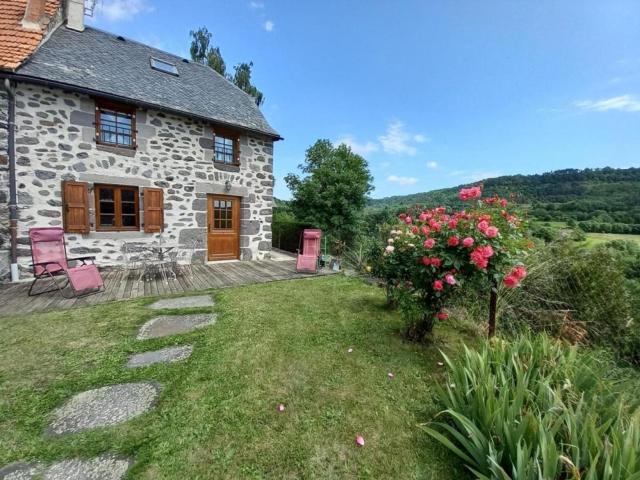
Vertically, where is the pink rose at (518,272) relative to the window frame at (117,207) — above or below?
below

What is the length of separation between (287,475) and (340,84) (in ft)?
45.9

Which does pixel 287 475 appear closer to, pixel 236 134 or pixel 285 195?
pixel 236 134

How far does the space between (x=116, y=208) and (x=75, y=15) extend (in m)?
5.63

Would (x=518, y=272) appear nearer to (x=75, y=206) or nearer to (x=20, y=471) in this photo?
(x=20, y=471)

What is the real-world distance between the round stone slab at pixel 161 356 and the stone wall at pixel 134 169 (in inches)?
189

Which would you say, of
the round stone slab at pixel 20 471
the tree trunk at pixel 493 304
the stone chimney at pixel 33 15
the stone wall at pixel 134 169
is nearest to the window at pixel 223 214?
the stone wall at pixel 134 169

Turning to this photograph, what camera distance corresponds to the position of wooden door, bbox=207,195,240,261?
8156 mm

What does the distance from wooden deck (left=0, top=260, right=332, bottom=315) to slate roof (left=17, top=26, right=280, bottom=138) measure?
4121mm

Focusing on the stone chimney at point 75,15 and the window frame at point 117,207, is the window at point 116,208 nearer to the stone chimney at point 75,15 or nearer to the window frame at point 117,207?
the window frame at point 117,207

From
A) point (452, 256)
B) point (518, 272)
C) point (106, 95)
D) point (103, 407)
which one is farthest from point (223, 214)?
point (518, 272)

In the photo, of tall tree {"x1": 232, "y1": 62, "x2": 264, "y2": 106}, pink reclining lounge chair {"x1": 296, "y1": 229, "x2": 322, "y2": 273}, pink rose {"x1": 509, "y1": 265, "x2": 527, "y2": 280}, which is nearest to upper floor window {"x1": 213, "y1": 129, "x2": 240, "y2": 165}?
pink reclining lounge chair {"x1": 296, "y1": 229, "x2": 322, "y2": 273}

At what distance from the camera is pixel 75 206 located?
6.07 metres

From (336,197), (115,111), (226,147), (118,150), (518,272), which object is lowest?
(518,272)

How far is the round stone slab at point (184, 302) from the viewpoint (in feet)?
14.9
